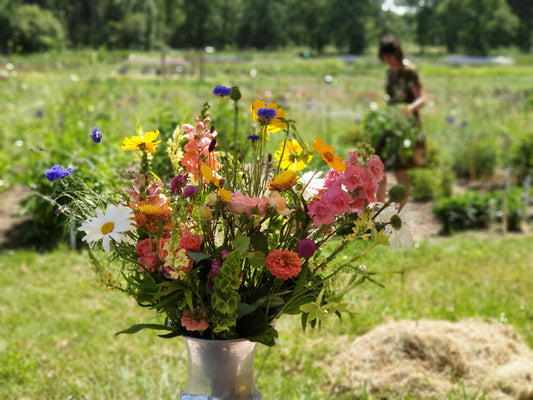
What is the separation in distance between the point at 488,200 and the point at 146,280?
16.4 ft

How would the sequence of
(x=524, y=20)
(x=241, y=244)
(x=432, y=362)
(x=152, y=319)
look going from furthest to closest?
(x=524, y=20) < (x=432, y=362) < (x=152, y=319) < (x=241, y=244)

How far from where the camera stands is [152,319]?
92.4 inches

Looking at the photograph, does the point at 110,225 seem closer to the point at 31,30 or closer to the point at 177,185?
the point at 177,185

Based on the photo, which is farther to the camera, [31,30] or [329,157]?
[31,30]

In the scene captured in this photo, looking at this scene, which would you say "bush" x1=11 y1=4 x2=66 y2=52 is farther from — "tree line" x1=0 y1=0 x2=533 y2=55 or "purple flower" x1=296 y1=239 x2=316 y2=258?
"purple flower" x1=296 y1=239 x2=316 y2=258

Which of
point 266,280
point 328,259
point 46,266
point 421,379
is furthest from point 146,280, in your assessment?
point 46,266

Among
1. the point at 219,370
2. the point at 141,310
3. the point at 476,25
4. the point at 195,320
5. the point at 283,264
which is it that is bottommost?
the point at 141,310

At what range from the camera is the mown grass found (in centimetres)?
261

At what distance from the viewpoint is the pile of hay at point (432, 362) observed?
251 cm

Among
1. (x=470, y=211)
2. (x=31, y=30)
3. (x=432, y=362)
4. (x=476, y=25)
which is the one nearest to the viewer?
(x=432, y=362)

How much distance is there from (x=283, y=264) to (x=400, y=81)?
4218 mm

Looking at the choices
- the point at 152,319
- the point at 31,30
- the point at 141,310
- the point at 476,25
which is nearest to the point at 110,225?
the point at 152,319

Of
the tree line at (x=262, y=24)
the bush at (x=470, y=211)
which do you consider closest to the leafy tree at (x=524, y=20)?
the tree line at (x=262, y=24)

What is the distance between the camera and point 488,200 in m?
5.50
